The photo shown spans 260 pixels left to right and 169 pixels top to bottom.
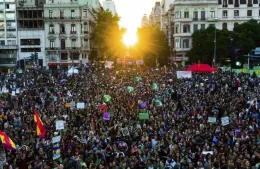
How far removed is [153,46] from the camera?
6475cm

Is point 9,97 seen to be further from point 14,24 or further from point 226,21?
point 226,21

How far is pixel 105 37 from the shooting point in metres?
73.3

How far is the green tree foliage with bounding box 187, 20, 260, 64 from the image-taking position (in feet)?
188

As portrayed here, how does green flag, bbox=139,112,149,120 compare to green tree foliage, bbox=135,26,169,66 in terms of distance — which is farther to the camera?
green tree foliage, bbox=135,26,169,66

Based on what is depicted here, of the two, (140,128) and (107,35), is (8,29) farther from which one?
(140,128)

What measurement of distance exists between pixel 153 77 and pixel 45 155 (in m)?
23.5

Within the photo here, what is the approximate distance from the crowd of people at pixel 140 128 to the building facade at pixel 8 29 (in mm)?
42814

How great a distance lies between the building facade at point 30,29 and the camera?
70.6 metres

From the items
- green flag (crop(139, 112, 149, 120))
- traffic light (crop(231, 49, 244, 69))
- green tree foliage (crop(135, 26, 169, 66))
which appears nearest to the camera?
green flag (crop(139, 112, 149, 120))

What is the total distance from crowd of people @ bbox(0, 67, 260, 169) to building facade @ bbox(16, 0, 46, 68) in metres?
40.9

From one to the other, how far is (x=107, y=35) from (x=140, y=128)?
2221 inches

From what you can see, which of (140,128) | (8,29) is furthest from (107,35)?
(140,128)

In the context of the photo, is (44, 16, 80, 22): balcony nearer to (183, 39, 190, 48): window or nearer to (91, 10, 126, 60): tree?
(91, 10, 126, 60): tree

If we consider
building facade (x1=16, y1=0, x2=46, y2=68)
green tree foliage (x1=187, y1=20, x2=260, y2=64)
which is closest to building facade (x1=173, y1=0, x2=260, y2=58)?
green tree foliage (x1=187, y1=20, x2=260, y2=64)
